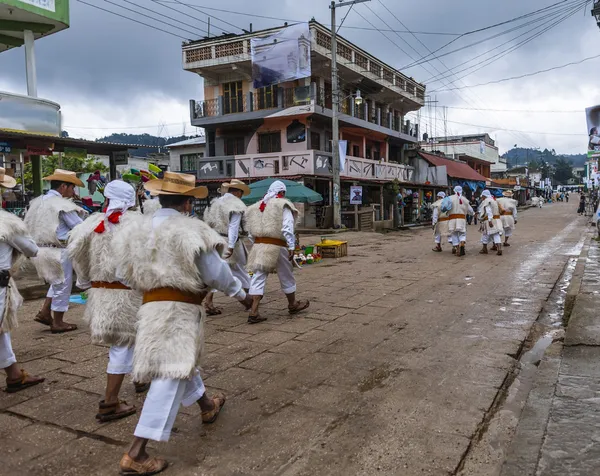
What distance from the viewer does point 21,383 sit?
3.94m

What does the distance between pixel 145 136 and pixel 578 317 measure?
3139 inches

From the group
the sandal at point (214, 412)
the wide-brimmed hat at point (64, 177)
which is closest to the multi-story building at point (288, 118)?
the wide-brimmed hat at point (64, 177)

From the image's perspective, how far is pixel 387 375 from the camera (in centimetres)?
425

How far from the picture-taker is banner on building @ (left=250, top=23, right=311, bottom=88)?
70.0 ft

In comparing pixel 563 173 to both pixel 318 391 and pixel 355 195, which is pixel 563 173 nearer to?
pixel 355 195

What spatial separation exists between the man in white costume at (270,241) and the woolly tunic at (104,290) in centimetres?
255

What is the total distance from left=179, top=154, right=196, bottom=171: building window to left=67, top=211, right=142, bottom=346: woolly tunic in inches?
1082

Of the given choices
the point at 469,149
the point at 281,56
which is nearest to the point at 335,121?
the point at 281,56

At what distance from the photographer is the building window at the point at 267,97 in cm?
2339

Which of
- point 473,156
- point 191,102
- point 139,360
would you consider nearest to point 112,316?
point 139,360

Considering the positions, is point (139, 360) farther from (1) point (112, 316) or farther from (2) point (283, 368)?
(2) point (283, 368)

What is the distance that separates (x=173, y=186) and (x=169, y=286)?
2.02 feet

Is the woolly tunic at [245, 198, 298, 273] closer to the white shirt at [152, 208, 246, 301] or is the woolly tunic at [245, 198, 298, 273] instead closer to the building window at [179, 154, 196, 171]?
the white shirt at [152, 208, 246, 301]

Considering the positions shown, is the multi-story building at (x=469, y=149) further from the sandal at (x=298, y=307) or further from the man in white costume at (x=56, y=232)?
the man in white costume at (x=56, y=232)
